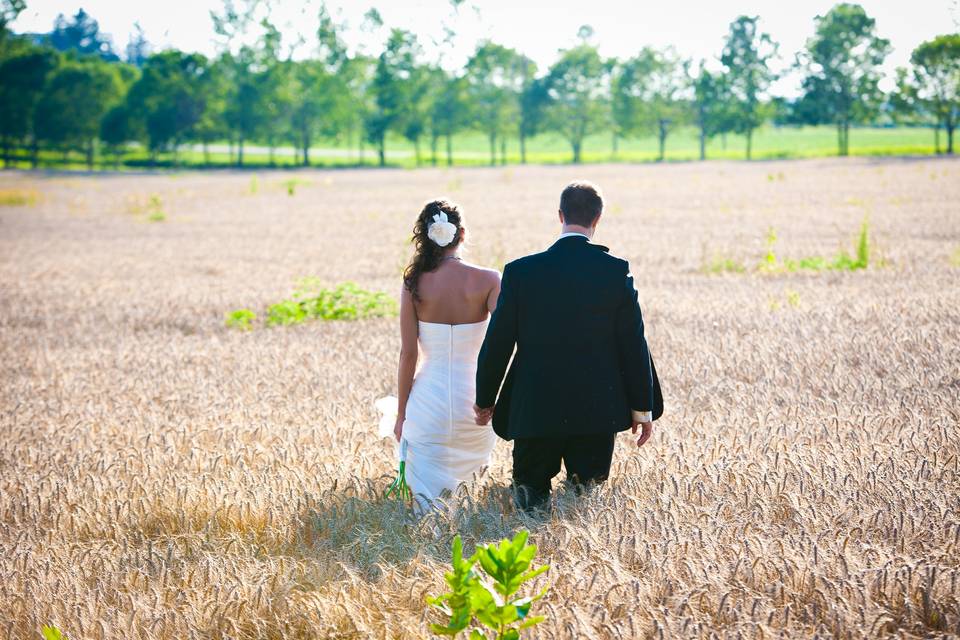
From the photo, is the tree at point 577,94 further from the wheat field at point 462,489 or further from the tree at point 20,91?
the wheat field at point 462,489

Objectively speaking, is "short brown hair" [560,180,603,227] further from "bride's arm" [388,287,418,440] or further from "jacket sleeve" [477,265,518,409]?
"bride's arm" [388,287,418,440]

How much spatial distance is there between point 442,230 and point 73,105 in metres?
97.0

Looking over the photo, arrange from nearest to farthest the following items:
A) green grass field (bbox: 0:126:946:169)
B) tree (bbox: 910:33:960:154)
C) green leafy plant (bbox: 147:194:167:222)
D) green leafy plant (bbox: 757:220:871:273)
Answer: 1. green leafy plant (bbox: 757:220:871:273)
2. green leafy plant (bbox: 147:194:167:222)
3. tree (bbox: 910:33:960:154)
4. green grass field (bbox: 0:126:946:169)

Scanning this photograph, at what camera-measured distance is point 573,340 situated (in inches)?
178

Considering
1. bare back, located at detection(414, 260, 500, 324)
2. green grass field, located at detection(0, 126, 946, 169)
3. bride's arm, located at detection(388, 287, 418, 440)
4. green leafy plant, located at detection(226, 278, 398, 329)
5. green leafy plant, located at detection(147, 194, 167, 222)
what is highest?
green grass field, located at detection(0, 126, 946, 169)

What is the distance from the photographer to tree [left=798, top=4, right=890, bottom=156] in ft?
292

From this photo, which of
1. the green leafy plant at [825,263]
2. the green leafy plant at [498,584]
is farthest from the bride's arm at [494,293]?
the green leafy plant at [825,263]

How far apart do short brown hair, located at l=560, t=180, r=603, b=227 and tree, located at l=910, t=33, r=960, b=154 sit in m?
84.9

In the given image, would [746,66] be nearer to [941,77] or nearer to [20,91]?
[941,77]

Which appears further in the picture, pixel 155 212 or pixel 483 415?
pixel 155 212

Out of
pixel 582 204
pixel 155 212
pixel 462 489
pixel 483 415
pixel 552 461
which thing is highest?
pixel 155 212

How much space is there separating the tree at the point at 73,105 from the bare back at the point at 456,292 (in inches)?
3784

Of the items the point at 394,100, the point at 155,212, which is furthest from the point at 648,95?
the point at 155,212

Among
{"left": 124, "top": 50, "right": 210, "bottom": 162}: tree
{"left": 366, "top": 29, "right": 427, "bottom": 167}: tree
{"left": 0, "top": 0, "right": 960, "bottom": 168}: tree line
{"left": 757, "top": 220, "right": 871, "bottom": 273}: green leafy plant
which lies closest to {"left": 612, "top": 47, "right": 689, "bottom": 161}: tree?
{"left": 0, "top": 0, "right": 960, "bottom": 168}: tree line
